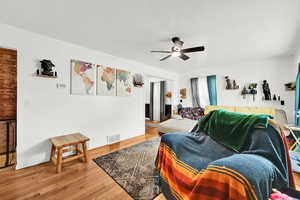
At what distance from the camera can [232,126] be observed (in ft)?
4.63

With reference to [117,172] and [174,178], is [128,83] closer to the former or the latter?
[117,172]

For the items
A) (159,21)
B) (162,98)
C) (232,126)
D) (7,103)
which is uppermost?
(159,21)

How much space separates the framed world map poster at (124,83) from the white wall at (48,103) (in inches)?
9.6

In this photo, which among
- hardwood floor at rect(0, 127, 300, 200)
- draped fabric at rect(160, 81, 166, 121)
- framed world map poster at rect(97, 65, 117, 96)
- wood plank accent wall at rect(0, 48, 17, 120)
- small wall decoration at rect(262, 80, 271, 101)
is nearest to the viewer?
hardwood floor at rect(0, 127, 300, 200)

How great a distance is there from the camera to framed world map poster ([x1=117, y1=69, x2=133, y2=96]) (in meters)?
3.28

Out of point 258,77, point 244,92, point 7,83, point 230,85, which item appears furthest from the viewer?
point 230,85

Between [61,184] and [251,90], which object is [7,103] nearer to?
[61,184]

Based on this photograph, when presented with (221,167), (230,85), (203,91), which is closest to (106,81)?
(221,167)

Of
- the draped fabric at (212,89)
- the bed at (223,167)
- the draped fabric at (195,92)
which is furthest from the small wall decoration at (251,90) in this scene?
the bed at (223,167)

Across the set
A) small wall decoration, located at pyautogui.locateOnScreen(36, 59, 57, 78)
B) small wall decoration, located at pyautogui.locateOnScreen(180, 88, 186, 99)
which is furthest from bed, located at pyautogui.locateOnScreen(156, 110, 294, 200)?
small wall decoration, located at pyautogui.locateOnScreen(180, 88, 186, 99)

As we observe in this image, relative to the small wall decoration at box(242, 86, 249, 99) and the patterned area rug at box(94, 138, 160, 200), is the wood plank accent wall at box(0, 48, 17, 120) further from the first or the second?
the small wall decoration at box(242, 86, 249, 99)

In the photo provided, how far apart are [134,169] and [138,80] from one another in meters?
2.47

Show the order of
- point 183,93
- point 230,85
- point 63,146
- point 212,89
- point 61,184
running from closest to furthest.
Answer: point 61,184, point 63,146, point 230,85, point 212,89, point 183,93

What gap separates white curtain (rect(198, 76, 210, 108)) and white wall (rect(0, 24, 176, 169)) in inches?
135
